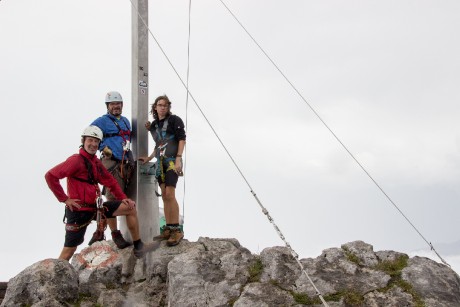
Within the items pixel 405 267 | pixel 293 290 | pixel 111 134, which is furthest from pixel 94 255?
pixel 405 267

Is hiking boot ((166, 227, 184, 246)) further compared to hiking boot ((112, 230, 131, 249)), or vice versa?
hiking boot ((112, 230, 131, 249))

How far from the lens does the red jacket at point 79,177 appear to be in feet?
30.3

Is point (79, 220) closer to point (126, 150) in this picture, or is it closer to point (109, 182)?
point (109, 182)

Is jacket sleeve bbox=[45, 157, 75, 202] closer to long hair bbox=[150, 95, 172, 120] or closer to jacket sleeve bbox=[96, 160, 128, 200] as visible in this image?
jacket sleeve bbox=[96, 160, 128, 200]

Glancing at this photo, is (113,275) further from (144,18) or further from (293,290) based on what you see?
(144,18)

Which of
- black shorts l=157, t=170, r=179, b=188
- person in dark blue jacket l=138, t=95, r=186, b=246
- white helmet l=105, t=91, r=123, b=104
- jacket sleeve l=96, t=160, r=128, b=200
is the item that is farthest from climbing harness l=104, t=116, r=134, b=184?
black shorts l=157, t=170, r=179, b=188

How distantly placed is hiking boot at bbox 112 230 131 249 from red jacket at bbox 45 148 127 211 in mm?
1474

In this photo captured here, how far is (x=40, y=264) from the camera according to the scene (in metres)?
8.63

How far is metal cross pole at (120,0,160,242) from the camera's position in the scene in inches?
428

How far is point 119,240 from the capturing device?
35.2 ft

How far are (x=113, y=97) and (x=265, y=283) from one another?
5381mm

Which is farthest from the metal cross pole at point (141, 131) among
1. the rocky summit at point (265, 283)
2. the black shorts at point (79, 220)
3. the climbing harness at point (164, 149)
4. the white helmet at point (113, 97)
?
the rocky summit at point (265, 283)

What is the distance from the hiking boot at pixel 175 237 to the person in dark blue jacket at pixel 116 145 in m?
1.06

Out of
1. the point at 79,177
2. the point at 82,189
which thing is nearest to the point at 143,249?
the point at 82,189
